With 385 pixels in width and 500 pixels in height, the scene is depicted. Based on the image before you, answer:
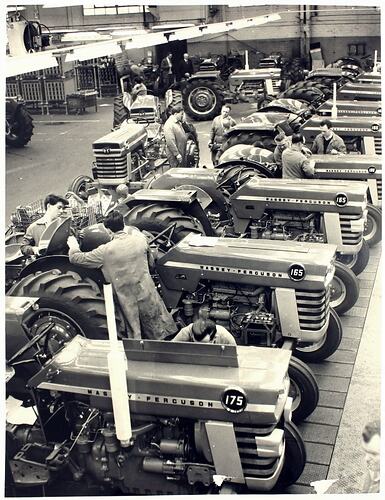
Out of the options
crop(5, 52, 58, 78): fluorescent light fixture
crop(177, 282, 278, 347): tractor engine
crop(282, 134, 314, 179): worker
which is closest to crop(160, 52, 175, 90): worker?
crop(282, 134, 314, 179): worker

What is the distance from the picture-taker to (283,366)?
11.8 ft

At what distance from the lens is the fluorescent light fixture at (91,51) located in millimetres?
6182

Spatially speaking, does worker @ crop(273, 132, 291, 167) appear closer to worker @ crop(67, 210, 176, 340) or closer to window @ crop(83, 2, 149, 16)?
worker @ crop(67, 210, 176, 340)

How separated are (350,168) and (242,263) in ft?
11.2

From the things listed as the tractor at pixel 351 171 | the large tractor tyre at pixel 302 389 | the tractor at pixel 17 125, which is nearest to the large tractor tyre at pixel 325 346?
the large tractor tyre at pixel 302 389

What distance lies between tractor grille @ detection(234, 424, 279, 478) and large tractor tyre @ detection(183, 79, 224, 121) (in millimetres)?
14338

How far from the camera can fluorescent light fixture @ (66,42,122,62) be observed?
20.3 ft

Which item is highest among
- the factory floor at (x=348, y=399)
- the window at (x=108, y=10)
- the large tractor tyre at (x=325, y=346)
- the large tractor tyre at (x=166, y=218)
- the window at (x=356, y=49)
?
the window at (x=108, y=10)

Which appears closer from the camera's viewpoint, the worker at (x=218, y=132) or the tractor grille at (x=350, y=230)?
the tractor grille at (x=350, y=230)

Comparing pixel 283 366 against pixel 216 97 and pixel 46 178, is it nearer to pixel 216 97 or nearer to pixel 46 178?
pixel 46 178

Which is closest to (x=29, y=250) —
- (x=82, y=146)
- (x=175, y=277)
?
(x=175, y=277)

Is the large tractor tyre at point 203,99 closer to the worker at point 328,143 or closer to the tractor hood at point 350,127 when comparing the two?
the tractor hood at point 350,127

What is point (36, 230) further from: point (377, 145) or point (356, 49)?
point (356, 49)

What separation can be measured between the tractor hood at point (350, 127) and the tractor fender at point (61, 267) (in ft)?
17.3
